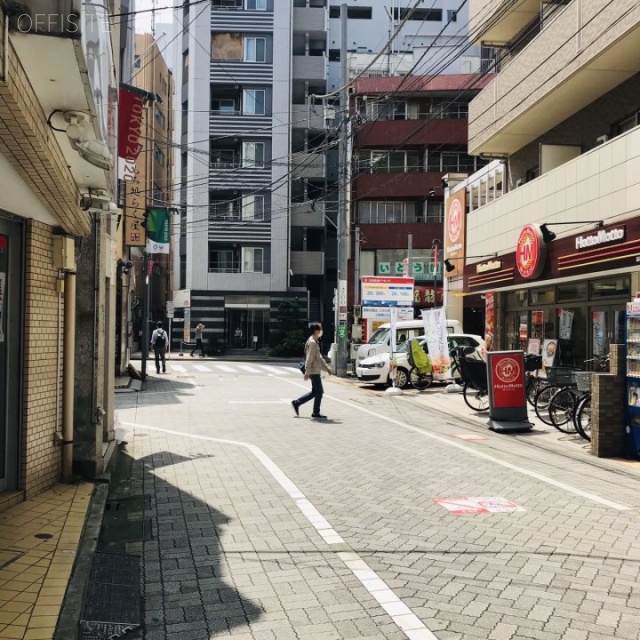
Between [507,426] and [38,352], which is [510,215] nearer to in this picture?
[507,426]

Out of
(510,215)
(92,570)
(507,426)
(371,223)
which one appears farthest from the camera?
(371,223)

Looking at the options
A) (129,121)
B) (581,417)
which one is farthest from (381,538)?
(129,121)

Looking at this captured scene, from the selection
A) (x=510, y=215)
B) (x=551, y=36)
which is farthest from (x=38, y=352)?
(x=510, y=215)

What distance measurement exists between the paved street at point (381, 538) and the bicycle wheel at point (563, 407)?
97cm

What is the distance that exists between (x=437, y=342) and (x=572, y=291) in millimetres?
4017

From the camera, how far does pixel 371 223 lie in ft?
148

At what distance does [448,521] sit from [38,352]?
438cm

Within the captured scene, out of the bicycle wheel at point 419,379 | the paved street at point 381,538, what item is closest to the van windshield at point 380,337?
the bicycle wheel at point 419,379

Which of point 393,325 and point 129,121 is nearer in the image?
point 129,121

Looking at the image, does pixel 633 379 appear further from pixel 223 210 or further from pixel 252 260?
pixel 223 210

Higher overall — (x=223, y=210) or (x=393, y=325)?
(x=223, y=210)

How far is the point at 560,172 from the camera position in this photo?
16.8 m

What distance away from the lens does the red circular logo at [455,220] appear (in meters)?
26.0

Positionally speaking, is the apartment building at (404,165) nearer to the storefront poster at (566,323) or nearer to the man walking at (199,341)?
the man walking at (199,341)
